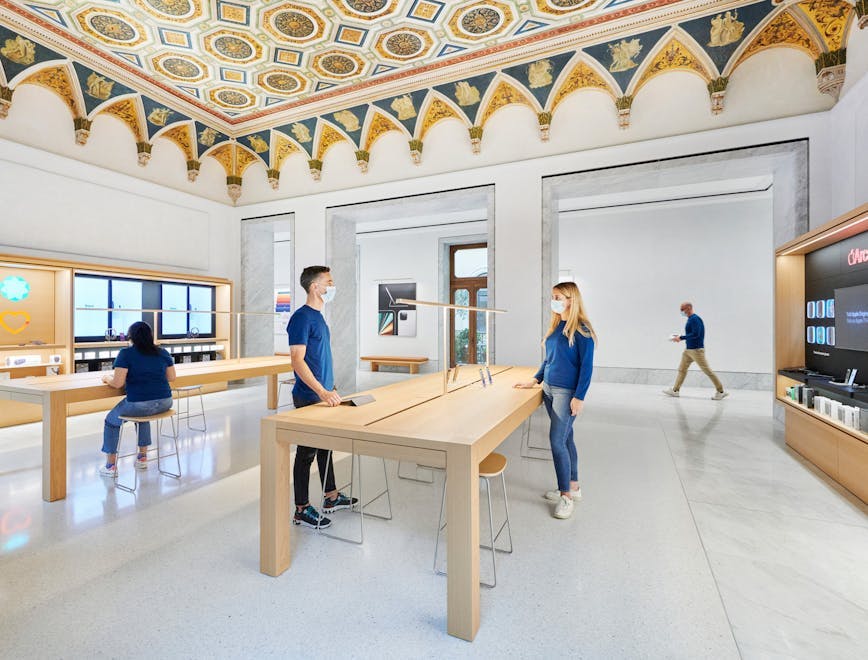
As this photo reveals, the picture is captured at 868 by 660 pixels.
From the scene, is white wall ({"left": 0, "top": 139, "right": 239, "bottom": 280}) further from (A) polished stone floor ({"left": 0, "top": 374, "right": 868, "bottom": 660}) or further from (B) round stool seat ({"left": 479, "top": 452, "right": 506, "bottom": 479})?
(B) round stool seat ({"left": 479, "top": 452, "right": 506, "bottom": 479})

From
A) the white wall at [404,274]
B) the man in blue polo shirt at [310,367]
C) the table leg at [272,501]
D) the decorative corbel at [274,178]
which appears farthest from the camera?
the white wall at [404,274]

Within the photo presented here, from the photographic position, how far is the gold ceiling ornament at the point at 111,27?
481 cm

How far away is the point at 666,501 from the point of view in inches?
113

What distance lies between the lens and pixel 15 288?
510 centimetres

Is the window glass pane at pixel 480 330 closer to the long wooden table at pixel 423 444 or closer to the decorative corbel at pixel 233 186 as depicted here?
the decorative corbel at pixel 233 186

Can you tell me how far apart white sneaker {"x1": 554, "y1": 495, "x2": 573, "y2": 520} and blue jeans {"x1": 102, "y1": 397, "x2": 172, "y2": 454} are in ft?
9.97

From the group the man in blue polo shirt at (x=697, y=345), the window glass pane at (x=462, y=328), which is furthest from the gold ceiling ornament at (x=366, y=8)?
the window glass pane at (x=462, y=328)

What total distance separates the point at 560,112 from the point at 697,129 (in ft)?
5.31

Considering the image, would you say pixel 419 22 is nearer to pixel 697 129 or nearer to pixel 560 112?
pixel 560 112

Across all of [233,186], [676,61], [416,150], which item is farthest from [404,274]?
[676,61]

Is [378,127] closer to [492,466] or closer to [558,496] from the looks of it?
[558,496]

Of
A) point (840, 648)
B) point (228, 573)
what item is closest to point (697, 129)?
point (840, 648)

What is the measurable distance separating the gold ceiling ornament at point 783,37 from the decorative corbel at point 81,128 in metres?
8.23

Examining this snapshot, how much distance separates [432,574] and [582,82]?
5.76 m
